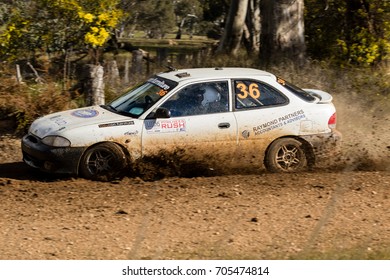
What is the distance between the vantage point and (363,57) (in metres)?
16.0

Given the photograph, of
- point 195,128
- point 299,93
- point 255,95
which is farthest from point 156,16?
point 195,128

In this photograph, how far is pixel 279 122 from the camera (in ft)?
32.3

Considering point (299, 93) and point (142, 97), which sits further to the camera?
point (299, 93)

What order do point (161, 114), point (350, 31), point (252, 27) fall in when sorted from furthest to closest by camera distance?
point (252, 27) → point (350, 31) → point (161, 114)

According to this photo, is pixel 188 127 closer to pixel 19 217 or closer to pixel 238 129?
pixel 238 129

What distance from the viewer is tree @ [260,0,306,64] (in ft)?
53.0

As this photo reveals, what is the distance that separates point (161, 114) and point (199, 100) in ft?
2.00

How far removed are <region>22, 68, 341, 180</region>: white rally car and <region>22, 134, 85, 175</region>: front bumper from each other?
0.01 metres

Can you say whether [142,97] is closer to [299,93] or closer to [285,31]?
[299,93]

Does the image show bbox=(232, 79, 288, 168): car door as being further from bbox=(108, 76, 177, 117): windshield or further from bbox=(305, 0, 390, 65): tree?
bbox=(305, 0, 390, 65): tree

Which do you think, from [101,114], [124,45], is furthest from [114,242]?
[124,45]

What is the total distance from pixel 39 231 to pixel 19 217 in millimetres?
638

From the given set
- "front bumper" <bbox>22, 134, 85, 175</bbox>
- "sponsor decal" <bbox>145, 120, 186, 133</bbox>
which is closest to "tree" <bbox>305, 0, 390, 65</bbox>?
"sponsor decal" <bbox>145, 120, 186, 133</bbox>

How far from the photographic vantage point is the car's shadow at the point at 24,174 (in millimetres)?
9711
